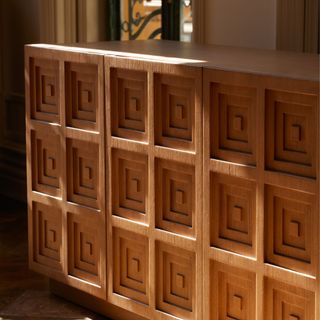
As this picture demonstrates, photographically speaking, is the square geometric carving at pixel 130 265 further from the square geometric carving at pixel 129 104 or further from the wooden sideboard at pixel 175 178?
the square geometric carving at pixel 129 104

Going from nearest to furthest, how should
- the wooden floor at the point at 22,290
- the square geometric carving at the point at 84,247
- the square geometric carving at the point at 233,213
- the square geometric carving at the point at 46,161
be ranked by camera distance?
the square geometric carving at the point at 233,213, the square geometric carving at the point at 84,247, the square geometric carving at the point at 46,161, the wooden floor at the point at 22,290

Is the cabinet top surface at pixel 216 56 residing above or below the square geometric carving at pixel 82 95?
above

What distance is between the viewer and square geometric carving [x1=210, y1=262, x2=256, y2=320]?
10.0 ft

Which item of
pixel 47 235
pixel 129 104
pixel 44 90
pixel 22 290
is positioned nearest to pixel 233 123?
pixel 129 104

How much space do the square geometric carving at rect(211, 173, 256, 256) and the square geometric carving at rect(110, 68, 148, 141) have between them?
1.36 feet

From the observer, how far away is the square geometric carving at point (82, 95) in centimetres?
355

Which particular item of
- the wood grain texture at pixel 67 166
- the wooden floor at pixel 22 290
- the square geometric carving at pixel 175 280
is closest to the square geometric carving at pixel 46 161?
the wood grain texture at pixel 67 166

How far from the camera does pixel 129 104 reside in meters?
3.42

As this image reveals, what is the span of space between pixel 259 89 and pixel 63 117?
3.56ft

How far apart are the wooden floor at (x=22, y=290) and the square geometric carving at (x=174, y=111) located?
3.30ft

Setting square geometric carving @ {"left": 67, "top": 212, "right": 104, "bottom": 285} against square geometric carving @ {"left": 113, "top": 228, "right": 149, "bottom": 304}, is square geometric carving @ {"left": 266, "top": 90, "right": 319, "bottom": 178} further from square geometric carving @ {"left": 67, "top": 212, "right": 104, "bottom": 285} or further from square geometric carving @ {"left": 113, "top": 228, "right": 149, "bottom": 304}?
square geometric carving @ {"left": 67, "top": 212, "right": 104, "bottom": 285}

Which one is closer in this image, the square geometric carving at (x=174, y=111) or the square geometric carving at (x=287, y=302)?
the square geometric carving at (x=287, y=302)

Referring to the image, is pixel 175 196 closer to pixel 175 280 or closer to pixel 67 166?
pixel 175 280

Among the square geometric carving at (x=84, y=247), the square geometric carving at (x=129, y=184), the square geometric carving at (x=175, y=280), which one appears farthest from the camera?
the square geometric carving at (x=84, y=247)
